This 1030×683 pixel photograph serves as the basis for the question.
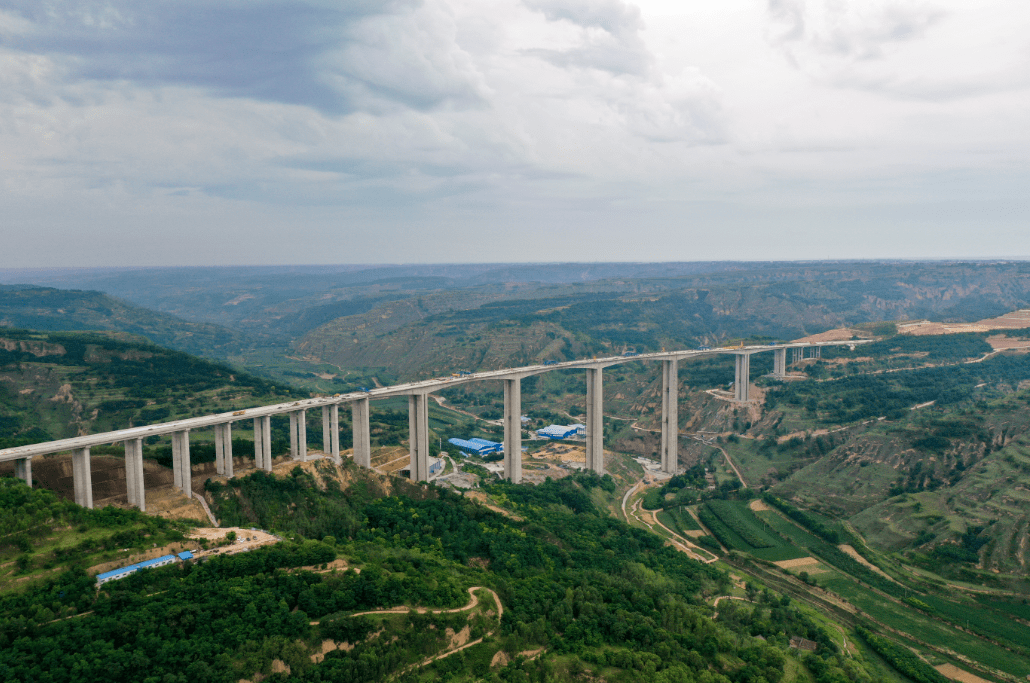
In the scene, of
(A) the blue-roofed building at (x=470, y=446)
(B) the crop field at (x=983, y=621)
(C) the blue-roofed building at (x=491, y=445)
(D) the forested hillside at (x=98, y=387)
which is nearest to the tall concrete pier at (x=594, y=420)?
(C) the blue-roofed building at (x=491, y=445)

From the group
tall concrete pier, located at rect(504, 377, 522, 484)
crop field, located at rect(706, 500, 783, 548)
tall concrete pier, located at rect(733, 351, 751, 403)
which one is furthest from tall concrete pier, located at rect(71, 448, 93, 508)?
tall concrete pier, located at rect(733, 351, 751, 403)

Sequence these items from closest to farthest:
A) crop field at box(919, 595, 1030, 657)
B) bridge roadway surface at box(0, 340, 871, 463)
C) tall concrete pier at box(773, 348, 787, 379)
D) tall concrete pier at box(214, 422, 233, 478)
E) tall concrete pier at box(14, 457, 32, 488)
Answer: tall concrete pier at box(14, 457, 32, 488)
bridge roadway surface at box(0, 340, 871, 463)
tall concrete pier at box(214, 422, 233, 478)
crop field at box(919, 595, 1030, 657)
tall concrete pier at box(773, 348, 787, 379)

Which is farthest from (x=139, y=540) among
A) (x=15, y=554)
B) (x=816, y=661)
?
(x=816, y=661)

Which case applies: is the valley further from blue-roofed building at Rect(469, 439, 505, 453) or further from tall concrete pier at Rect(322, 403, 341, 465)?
blue-roofed building at Rect(469, 439, 505, 453)

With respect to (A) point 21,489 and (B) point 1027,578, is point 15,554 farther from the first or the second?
(B) point 1027,578

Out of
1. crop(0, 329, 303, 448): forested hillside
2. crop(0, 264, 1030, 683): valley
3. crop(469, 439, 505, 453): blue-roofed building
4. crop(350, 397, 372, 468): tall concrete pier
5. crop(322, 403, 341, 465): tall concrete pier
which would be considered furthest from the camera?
crop(469, 439, 505, 453): blue-roofed building
